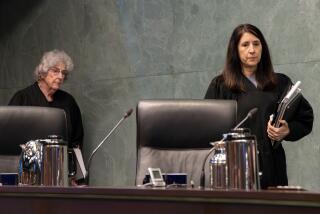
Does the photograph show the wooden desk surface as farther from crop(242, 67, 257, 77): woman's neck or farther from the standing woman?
crop(242, 67, 257, 77): woman's neck

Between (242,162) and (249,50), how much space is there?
1512 millimetres

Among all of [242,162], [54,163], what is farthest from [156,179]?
[54,163]

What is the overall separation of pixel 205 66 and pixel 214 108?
171 cm

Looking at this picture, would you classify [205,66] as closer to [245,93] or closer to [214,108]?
[245,93]

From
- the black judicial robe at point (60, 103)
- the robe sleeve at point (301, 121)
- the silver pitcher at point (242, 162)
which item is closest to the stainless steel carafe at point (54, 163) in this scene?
the silver pitcher at point (242, 162)

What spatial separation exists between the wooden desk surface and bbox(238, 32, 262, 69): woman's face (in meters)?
1.80

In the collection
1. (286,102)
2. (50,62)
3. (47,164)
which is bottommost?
(47,164)

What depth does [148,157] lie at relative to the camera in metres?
2.79

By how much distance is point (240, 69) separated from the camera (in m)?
3.35

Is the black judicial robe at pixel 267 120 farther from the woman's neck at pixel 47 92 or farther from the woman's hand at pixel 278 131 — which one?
the woman's neck at pixel 47 92

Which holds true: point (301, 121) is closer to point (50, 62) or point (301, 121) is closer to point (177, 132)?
point (177, 132)

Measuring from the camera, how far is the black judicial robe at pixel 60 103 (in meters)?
4.29

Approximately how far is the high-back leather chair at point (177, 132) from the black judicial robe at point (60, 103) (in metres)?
1.52

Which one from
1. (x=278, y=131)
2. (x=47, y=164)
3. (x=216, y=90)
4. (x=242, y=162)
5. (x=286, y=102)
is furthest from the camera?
(x=216, y=90)
